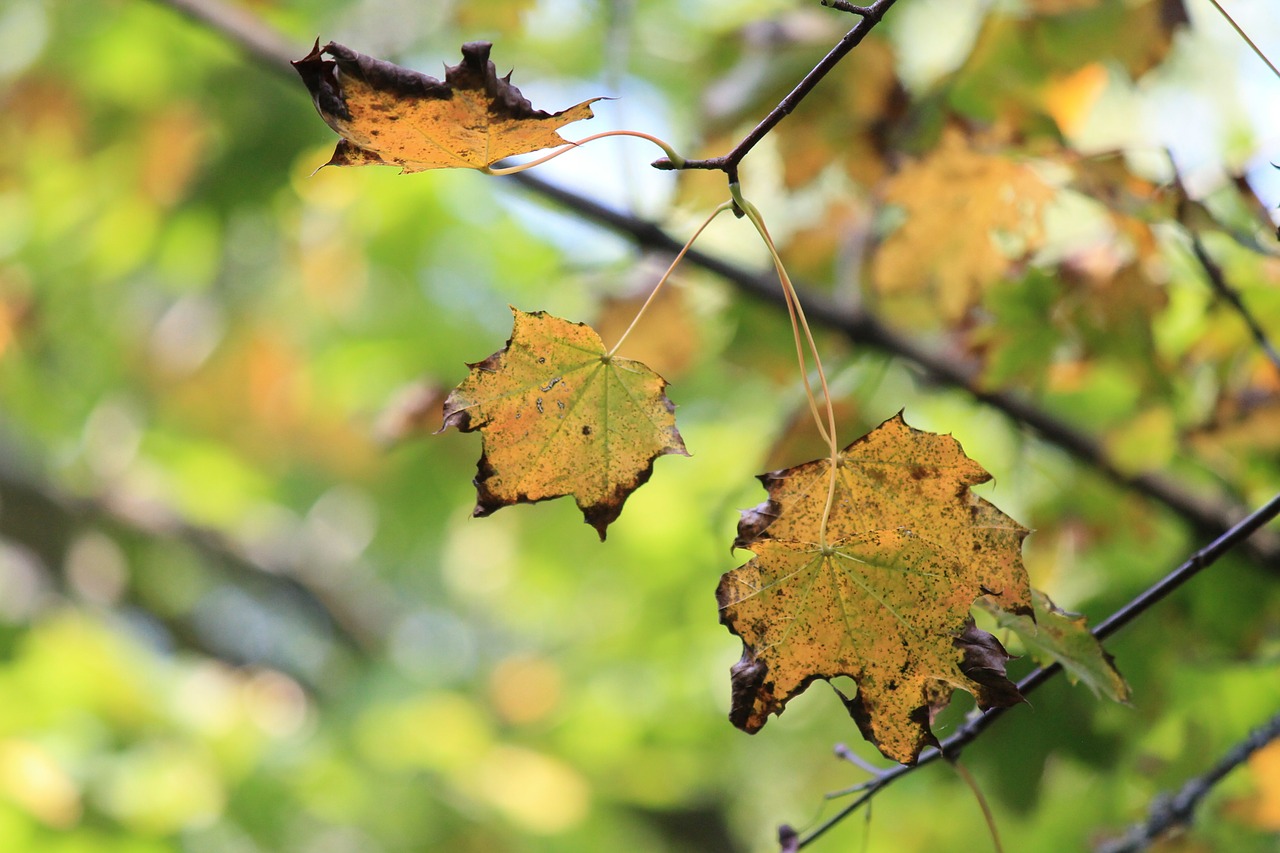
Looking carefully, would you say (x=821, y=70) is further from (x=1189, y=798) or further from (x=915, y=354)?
(x=915, y=354)

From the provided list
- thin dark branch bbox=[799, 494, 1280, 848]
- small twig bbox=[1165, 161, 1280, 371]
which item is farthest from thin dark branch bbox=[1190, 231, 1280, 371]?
thin dark branch bbox=[799, 494, 1280, 848]

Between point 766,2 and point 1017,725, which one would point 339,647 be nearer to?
point 766,2

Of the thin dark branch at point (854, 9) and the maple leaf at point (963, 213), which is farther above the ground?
the maple leaf at point (963, 213)

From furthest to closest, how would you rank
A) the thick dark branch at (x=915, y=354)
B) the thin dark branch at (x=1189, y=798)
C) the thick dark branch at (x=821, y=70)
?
the thick dark branch at (x=915, y=354) → the thin dark branch at (x=1189, y=798) → the thick dark branch at (x=821, y=70)

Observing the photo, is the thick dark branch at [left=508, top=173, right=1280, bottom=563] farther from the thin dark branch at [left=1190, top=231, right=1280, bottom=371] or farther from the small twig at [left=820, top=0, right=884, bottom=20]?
the small twig at [left=820, top=0, right=884, bottom=20]

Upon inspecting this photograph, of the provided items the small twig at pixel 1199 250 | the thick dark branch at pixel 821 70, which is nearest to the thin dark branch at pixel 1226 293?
the small twig at pixel 1199 250

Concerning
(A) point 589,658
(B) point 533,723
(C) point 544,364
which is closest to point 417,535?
(B) point 533,723

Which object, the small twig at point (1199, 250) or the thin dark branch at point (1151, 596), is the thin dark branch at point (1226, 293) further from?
the thin dark branch at point (1151, 596)
